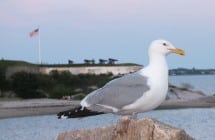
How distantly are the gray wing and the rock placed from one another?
1.15ft

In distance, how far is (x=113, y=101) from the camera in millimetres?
8719

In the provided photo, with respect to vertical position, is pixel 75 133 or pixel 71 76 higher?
pixel 71 76

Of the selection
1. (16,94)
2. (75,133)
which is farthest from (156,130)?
(16,94)

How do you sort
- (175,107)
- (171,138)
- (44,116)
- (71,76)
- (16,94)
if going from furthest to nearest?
1. (71,76)
2. (16,94)
3. (175,107)
4. (44,116)
5. (171,138)

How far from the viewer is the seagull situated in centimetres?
848

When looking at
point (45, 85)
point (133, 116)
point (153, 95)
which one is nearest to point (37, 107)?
point (45, 85)

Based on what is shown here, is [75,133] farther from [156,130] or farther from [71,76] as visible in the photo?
[71,76]

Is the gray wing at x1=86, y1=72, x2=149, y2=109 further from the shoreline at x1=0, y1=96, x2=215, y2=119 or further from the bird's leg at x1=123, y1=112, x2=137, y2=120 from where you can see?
the shoreline at x1=0, y1=96, x2=215, y2=119

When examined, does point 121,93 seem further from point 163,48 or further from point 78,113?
point 163,48

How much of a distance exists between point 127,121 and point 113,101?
1.85 feet

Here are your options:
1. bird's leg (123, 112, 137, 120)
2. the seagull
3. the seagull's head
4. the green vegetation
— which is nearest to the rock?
bird's leg (123, 112, 137, 120)

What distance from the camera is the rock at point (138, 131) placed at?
309 inches

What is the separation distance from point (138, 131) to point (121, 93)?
0.80 meters

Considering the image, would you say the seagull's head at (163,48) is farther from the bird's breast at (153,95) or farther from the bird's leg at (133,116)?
the bird's leg at (133,116)
